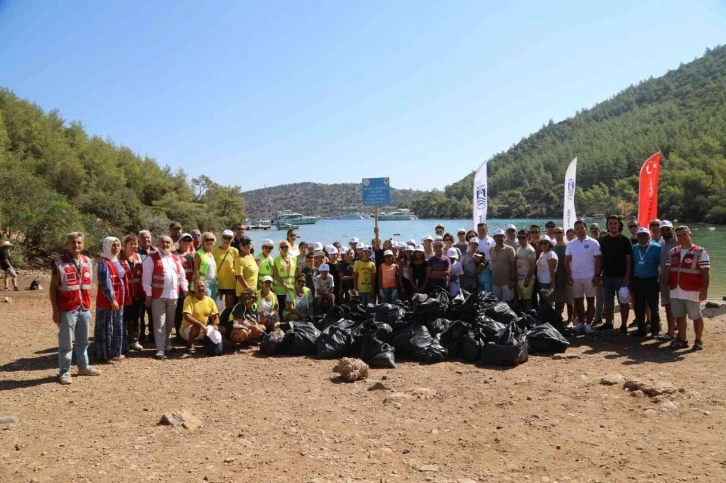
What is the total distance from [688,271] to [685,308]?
1.67ft

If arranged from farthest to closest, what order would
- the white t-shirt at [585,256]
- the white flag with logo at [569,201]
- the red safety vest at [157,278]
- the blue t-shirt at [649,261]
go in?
the white flag with logo at [569,201] → the white t-shirt at [585,256] → the blue t-shirt at [649,261] → the red safety vest at [157,278]

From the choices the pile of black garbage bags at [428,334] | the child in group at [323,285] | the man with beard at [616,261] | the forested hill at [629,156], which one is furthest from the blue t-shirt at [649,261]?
the forested hill at [629,156]

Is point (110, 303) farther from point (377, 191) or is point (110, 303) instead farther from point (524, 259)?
point (524, 259)

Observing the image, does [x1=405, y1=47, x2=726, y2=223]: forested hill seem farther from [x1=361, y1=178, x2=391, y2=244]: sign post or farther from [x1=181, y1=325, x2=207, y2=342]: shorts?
[x1=181, y1=325, x2=207, y2=342]: shorts

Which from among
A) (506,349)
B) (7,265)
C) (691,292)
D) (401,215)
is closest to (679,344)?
(691,292)

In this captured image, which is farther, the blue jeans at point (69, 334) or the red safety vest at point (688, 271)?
the red safety vest at point (688, 271)

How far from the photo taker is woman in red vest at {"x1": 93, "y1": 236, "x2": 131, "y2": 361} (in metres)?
6.30

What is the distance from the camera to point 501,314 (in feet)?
23.3

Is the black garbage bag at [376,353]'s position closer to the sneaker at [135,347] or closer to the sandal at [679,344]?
the sneaker at [135,347]

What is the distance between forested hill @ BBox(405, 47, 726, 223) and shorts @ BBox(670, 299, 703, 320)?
58.2 meters

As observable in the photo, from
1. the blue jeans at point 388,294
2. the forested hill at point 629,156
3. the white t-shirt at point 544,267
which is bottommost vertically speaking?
the blue jeans at point 388,294

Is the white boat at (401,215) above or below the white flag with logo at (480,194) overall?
above

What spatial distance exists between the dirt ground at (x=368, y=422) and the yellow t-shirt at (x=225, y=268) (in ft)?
4.36

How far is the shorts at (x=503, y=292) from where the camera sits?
8.19 m
